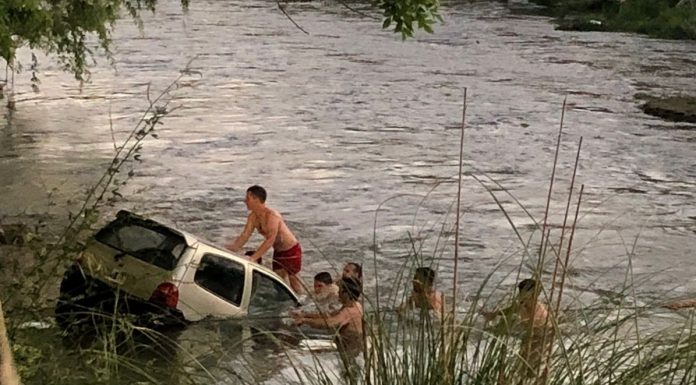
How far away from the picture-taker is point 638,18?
46375 millimetres

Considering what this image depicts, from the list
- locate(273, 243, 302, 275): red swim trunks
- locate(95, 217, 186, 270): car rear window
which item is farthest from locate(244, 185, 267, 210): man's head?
locate(95, 217, 186, 270): car rear window

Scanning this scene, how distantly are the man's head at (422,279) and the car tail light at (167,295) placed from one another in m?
3.55

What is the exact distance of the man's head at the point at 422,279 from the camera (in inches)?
135

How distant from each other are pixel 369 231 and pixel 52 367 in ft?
38.9

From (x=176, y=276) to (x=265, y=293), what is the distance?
1.66 meters

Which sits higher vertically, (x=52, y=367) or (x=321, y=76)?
(x=52, y=367)

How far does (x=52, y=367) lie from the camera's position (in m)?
4.13

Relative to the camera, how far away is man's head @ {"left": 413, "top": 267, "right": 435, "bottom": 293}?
342 cm

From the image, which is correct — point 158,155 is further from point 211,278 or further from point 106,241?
point 106,241

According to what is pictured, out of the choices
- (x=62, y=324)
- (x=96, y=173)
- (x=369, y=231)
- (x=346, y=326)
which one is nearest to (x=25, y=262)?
(x=62, y=324)

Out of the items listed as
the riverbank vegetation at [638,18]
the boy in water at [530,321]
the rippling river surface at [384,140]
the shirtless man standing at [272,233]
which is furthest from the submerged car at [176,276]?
the riverbank vegetation at [638,18]

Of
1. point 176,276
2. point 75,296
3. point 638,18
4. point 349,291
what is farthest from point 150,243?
point 638,18

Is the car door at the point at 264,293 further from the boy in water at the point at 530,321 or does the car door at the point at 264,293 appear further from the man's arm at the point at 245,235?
the boy in water at the point at 530,321

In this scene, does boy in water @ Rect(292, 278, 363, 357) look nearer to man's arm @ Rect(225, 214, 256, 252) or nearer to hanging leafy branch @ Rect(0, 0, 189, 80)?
hanging leafy branch @ Rect(0, 0, 189, 80)
